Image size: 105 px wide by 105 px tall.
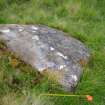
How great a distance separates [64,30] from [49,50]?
3.38 feet

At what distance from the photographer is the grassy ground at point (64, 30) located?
175 inches

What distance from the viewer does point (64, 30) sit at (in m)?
6.01

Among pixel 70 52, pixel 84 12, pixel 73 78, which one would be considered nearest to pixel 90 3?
pixel 84 12

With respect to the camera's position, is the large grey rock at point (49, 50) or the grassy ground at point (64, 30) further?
the large grey rock at point (49, 50)

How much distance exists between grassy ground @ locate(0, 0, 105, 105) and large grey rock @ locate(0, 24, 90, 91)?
0.11 m

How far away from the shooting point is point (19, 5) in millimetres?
6594

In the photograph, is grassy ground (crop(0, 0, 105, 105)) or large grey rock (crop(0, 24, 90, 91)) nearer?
grassy ground (crop(0, 0, 105, 105))

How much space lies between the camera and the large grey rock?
4.74 m

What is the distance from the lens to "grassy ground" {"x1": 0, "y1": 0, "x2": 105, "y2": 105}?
446 centimetres

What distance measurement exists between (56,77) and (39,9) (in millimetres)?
2215

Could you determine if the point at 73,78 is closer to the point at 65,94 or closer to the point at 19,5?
the point at 65,94

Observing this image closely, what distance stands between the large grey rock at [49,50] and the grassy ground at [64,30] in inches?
4.5

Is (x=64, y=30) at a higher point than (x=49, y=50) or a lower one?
lower

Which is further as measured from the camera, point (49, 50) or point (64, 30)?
point (64, 30)
